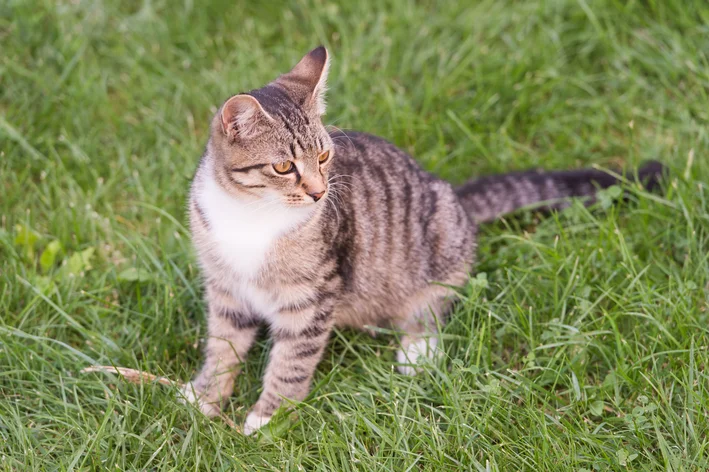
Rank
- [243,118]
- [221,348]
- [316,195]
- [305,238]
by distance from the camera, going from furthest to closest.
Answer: [221,348] < [305,238] < [316,195] < [243,118]

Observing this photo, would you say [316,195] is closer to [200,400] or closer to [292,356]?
[292,356]

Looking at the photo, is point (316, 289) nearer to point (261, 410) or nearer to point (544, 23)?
point (261, 410)

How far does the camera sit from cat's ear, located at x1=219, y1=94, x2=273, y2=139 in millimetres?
2945

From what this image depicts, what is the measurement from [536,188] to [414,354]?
1163mm

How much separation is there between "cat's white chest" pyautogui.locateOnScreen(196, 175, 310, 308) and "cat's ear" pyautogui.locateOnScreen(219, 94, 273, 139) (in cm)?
26

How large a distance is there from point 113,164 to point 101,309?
46.1 inches

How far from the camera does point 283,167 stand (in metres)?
3.12

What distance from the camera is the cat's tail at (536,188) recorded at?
4203 mm

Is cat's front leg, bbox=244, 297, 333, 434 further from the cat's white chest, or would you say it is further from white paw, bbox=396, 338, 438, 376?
white paw, bbox=396, 338, 438, 376

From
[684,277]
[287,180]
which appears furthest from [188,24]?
[684,277]

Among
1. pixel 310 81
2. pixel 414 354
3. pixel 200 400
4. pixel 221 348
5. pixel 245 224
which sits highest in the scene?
pixel 310 81

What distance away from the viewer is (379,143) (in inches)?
155

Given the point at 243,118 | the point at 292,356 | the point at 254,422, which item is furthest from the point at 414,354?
the point at 243,118

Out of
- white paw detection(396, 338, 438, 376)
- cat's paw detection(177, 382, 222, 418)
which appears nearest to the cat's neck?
cat's paw detection(177, 382, 222, 418)
